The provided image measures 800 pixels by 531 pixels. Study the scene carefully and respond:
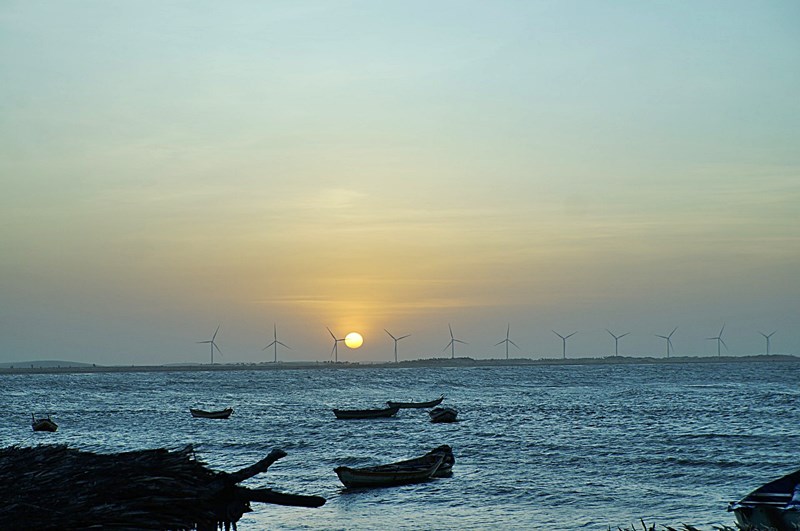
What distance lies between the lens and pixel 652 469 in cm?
4950

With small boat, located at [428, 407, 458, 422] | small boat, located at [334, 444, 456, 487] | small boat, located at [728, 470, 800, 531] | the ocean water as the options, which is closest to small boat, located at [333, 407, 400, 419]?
the ocean water

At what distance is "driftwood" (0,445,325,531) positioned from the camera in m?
13.5

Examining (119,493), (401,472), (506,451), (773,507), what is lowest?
(506,451)

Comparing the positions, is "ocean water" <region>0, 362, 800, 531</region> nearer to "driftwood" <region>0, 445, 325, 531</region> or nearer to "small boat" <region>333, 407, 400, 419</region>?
"small boat" <region>333, 407, 400, 419</region>

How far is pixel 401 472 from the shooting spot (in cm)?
4347

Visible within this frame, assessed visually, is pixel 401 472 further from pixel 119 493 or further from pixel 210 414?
pixel 210 414

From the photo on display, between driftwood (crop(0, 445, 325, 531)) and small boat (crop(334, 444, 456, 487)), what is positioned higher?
driftwood (crop(0, 445, 325, 531))

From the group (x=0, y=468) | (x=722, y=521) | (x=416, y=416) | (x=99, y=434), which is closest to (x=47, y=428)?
(x=99, y=434)

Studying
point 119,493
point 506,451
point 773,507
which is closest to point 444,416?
point 506,451

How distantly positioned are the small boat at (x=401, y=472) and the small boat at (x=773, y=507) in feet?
72.8

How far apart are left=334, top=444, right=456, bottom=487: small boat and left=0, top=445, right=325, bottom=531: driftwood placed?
2532 cm

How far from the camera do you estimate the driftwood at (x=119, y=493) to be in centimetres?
1350

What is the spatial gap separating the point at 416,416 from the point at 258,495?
269ft

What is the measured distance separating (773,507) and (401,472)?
24021 millimetres
